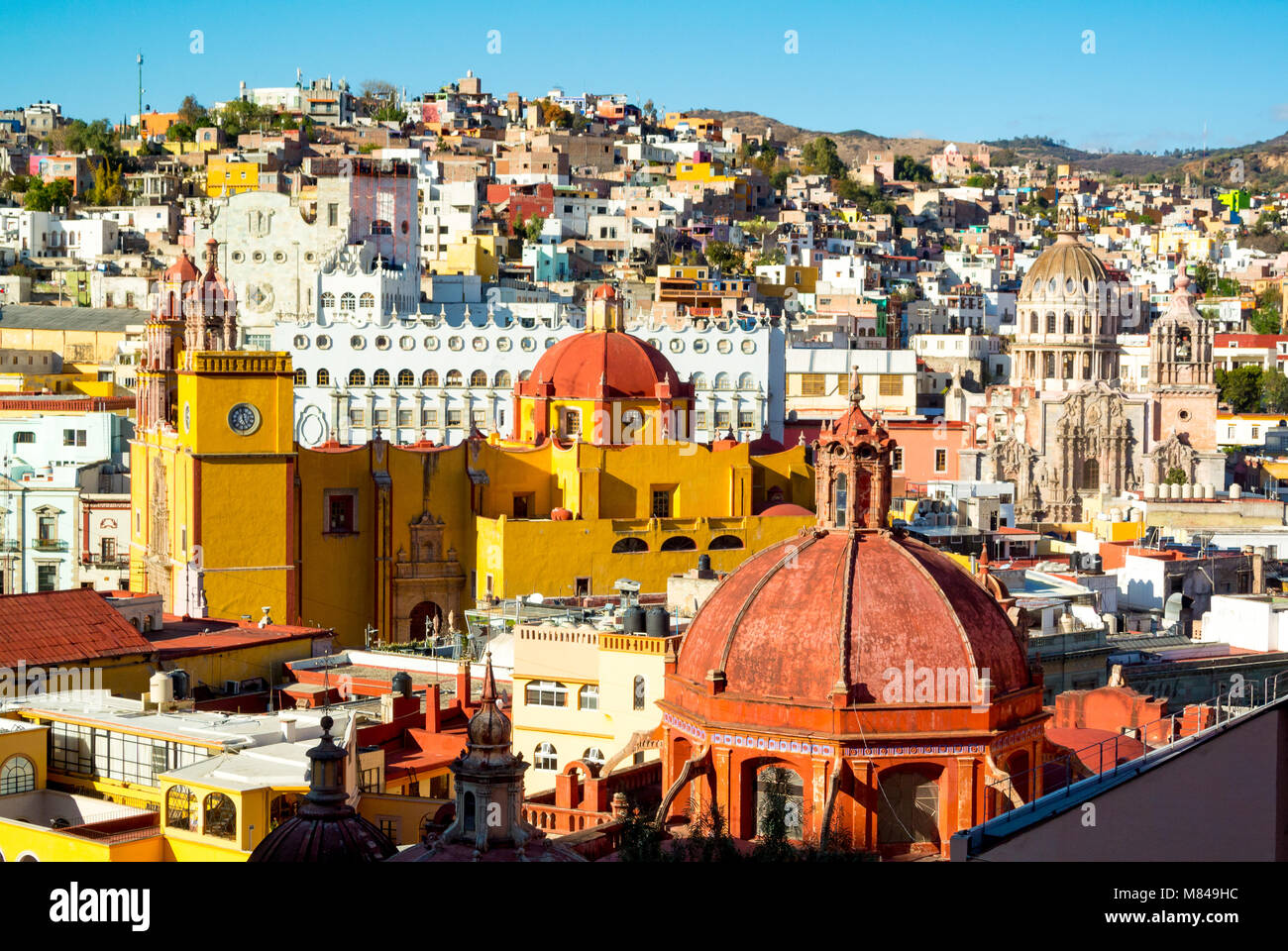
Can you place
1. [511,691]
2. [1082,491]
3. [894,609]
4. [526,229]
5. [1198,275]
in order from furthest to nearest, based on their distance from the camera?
[1198,275] → [526,229] → [1082,491] → [511,691] → [894,609]

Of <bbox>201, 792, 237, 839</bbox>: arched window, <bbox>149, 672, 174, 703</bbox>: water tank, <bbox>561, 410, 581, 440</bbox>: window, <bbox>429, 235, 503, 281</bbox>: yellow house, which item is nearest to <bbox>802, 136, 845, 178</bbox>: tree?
<bbox>429, 235, 503, 281</bbox>: yellow house

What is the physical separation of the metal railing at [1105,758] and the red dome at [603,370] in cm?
2489

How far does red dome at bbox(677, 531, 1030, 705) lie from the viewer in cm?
2698

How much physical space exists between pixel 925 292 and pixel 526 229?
2581 centimetres

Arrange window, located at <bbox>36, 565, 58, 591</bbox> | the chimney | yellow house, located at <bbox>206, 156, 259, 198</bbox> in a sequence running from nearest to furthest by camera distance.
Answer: the chimney → window, located at <bbox>36, 565, 58, 591</bbox> → yellow house, located at <bbox>206, 156, 259, 198</bbox>

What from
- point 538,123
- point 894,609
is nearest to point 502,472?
point 894,609

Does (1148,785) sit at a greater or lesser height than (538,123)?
lesser

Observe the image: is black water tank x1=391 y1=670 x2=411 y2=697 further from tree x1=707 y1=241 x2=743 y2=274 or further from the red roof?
tree x1=707 y1=241 x2=743 y2=274

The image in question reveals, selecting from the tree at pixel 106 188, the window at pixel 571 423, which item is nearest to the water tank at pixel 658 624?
the window at pixel 571 423

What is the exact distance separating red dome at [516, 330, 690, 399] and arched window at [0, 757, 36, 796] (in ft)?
91.8

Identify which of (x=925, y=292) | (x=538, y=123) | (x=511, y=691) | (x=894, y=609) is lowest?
(x=511, y=691)

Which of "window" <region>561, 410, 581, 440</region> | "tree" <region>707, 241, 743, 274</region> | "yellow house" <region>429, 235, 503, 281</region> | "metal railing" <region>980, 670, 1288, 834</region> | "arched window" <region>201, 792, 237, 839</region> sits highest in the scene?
"tree" <region>707, 241, 743, 274</region>

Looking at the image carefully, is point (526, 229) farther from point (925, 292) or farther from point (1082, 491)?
point (1082, 491)
